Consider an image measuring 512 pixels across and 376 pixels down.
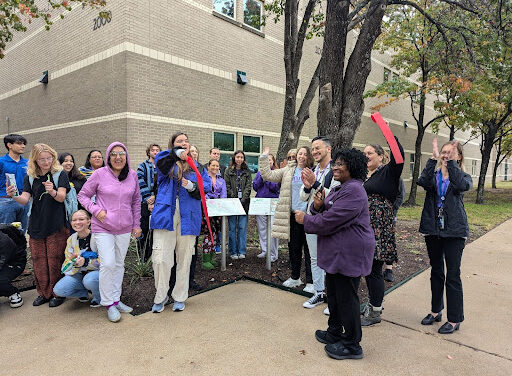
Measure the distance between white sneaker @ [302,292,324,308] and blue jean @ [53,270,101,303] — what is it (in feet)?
7.83

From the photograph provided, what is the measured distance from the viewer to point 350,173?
2881mm

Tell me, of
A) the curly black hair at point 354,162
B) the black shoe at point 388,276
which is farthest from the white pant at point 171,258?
the black shoe at point 388,276

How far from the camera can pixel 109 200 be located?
3.68 metres

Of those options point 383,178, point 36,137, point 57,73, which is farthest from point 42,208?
point 36,137

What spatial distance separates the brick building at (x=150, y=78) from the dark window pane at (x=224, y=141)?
3cm

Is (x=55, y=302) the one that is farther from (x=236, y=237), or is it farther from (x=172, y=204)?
(x=236, y=237)

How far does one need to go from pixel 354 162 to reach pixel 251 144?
370 inches

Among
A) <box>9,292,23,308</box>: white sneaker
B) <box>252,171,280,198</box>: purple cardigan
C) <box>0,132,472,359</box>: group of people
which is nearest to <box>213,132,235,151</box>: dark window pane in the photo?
<box>252,171,280,198</box>: purple cardigan

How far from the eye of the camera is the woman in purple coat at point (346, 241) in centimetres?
277

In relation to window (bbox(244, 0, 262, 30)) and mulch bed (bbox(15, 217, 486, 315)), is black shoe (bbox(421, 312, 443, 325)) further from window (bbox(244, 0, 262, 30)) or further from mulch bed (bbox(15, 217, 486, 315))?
window (bbox(244, 0, 262, 30))

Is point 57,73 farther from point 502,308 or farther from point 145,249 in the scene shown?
point 502,308

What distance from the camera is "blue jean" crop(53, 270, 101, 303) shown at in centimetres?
376

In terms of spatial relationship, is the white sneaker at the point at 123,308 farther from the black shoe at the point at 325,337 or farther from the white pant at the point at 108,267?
the black shoe at the point at 325,337

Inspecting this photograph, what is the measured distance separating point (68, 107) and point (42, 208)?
7.79 meters
